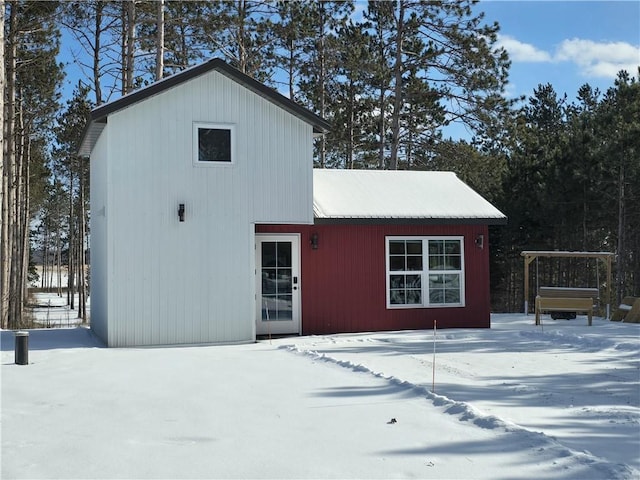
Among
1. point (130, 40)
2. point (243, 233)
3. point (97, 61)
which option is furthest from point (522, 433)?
point (97, 61)

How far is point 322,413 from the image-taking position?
6352 millimetres

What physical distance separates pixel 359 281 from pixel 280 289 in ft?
5.47

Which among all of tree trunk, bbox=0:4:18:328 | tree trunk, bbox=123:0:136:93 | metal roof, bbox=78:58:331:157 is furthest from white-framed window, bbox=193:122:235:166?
tree trunk, bbox=123:0:136:93

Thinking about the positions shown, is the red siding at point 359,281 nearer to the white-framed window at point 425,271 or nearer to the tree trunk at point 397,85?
the white-framed window at point 425,271

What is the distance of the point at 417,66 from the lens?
2339cm

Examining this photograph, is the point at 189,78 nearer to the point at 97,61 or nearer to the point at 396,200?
the point at 396,200

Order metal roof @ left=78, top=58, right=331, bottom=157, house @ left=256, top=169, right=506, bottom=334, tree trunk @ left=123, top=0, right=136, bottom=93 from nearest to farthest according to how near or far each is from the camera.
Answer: metal roof @ left=78, top=58, right=331, bottom=157 < house @ left=256, top=169, right=506, bottom=334 < tree trunk @ left=123, top=0, right=136, bottom=93

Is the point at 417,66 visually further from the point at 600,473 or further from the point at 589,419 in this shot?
the point at 600,473

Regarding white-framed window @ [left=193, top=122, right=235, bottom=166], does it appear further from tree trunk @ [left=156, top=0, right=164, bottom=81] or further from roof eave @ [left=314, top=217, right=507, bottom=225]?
tree trunk @ [left=156, top=0, right=164, bottom=81]

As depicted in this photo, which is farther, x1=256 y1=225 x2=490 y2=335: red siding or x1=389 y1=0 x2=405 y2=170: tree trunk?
Result: x1=389 y1=0 x2=405 y2=170: tree trunk

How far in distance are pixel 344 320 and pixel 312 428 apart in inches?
302

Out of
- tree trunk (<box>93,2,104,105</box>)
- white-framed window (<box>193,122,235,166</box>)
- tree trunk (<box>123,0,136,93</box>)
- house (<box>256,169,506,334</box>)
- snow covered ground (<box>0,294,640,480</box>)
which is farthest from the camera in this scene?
tree trunk (<box>93,2,104,105</box>)

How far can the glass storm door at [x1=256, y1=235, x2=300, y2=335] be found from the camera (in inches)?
515

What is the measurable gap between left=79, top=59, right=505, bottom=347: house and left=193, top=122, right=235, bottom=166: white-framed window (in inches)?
0.8
